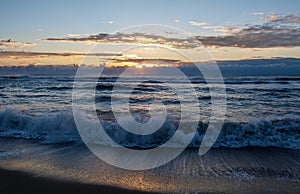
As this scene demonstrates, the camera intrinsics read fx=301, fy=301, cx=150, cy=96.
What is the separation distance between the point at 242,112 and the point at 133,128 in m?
6.10

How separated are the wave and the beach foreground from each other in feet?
3.62

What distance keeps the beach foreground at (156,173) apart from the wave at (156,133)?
1.10 metres

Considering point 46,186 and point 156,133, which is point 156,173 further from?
point 156,133

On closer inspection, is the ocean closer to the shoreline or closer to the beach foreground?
the beach foreground

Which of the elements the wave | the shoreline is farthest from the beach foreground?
the wave

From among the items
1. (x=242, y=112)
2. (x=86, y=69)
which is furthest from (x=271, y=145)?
(x=86, y=69)

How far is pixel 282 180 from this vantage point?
6004mm

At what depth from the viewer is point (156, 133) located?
10.0 meters

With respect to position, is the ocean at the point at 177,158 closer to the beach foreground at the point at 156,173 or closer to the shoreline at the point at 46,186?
the beach foreground at the point at 156,173

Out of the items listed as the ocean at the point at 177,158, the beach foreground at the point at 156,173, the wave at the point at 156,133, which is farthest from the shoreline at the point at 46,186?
the wave at the point at 156,133

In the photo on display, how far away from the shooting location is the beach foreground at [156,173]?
18.3ft

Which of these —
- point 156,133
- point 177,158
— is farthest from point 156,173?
point 156,133

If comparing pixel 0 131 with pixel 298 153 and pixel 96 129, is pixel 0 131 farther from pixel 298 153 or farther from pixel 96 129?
pixel 298 153

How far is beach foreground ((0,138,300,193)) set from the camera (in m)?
5.57
